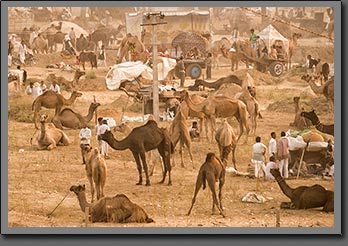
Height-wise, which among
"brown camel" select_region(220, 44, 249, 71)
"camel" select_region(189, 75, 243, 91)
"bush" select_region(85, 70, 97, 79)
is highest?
"brown camel" select_region(220, 44, 249, 71)

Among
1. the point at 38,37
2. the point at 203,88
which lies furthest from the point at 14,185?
the point at 203,88

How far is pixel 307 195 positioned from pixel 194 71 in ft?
5.49

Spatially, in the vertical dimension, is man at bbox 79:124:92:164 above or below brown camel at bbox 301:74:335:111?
below

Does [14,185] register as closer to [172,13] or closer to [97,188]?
[97,188]

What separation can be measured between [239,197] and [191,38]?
1.67 metres

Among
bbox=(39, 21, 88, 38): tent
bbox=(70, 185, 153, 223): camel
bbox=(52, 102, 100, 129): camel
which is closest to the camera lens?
bbox=(70, 185, 153, 223): camel

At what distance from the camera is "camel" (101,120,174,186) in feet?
29.8

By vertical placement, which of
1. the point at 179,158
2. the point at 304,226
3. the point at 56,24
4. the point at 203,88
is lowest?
the point at 304,226

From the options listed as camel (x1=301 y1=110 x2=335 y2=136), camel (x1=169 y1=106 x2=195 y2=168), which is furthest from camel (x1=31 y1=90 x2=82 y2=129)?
camel (x1=301 y1=110 x2=335 y2=136)

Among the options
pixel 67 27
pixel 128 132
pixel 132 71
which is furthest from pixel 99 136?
pixel 67 27

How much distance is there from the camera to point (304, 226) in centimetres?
899

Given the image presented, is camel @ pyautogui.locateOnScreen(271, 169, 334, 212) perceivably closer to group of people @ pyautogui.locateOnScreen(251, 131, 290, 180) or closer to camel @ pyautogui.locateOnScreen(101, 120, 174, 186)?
group of people @ pyautogui.locateOnScreen(251, 131, 290, 180)

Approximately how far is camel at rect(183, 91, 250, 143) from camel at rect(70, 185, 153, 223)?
3.72 feet

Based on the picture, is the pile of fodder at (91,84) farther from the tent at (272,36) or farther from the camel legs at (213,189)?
the tent at (272,36)
